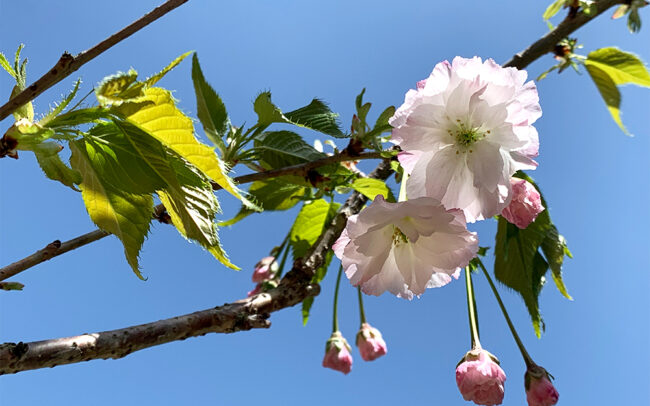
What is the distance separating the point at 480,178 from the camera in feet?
1.96

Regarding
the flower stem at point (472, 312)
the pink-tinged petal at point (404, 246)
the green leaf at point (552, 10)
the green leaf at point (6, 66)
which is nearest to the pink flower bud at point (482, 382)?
the flower stem at point (472, 312)

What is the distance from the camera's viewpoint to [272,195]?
1.09 meters

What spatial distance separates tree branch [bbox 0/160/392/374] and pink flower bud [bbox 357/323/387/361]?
1.17ft

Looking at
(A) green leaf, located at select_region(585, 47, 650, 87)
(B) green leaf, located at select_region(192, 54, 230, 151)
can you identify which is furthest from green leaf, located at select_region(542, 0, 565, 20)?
(B) green leaf, located at select_region(192, 54, 230, 151)

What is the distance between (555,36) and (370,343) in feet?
3.09

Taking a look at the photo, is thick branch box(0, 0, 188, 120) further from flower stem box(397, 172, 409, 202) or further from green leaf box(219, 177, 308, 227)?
green leaf box(219, 177, 308, 227)

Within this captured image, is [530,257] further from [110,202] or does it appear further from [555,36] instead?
[110,202]

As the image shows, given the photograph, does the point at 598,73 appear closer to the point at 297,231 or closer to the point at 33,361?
the point at 297,231

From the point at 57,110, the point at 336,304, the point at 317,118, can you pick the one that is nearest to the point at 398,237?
the point at 317,118

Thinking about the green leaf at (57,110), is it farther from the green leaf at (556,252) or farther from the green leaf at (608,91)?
the green leaf at (608,91)

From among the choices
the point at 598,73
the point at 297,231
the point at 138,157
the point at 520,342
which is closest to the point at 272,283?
the point at 297,231

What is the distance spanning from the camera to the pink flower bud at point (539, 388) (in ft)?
2.81

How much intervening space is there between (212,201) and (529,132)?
393 millimetres

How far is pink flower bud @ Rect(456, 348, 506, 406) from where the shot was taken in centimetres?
78
